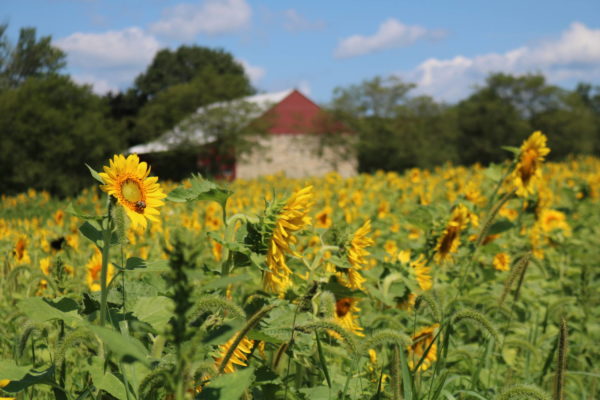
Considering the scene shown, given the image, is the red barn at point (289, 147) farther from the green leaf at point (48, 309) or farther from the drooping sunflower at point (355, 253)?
the green leaf at point (48, 309)

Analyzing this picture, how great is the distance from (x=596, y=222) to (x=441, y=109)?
42.9 m

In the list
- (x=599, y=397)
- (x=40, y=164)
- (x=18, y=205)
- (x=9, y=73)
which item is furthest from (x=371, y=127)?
(x=599, y=397)

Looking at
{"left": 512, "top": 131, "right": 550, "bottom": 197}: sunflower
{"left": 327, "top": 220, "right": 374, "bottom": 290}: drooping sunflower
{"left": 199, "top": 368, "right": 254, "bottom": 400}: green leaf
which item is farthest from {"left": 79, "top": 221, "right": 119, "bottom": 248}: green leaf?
{"left": 512, "top": 131, "right": 550, "bottom": 197}: sunflower

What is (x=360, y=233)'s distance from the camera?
6.91 feet

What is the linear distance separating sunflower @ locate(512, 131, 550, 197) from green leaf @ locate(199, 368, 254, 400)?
272 centimetres

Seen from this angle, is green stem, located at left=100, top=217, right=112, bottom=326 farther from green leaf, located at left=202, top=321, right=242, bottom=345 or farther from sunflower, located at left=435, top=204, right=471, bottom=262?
sunflower, located at left=435, top=204, right=471, bottom=262

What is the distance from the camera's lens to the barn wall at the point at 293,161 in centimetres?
3672

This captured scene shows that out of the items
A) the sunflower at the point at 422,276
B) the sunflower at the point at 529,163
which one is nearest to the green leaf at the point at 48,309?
the sunflower at the point at 422,276

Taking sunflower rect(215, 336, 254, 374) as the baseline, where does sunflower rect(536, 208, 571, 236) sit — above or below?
below

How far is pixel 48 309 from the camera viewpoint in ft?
4.70

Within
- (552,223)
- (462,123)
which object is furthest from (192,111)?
(552,223)

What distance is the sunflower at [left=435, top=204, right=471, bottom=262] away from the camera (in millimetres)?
3221

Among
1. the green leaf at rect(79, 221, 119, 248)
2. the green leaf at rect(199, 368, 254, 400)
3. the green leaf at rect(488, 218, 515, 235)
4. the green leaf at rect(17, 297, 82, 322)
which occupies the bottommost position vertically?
the green leaf at rect(488, 218, 515, 235)

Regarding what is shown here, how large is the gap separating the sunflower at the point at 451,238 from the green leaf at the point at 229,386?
2.24 meters
